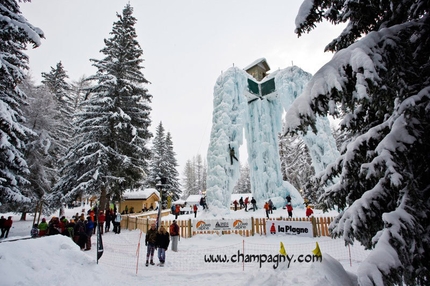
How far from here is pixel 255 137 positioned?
79.7 ft

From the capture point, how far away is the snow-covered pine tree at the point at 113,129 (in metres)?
14.2

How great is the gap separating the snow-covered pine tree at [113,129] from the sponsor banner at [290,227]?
30.4 ft

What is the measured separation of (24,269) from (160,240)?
405 cm

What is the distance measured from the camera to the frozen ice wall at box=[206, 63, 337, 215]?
62.6ft

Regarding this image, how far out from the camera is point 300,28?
132 inches

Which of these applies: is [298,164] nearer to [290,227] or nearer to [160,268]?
[290,227]

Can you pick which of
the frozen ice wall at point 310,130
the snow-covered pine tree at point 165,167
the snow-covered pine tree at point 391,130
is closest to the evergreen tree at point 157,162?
the snow-covered pine tree at point 165,167

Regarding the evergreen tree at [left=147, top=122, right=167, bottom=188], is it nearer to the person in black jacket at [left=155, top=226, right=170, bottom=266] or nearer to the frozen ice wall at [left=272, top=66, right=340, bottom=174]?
the frozen ice wall at [left=272, top=66, right=340, bottom=174]

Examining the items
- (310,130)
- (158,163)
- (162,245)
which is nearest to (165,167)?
(158,163)

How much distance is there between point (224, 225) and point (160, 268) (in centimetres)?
556

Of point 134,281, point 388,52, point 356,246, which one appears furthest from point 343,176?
point 356,246

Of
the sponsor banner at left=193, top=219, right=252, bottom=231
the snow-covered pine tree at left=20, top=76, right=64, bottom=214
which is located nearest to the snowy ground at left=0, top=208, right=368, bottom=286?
the sponsor banner at left=193, top=219, right=252, bottom=231

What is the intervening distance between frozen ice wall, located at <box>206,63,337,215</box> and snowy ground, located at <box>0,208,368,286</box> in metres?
8.77

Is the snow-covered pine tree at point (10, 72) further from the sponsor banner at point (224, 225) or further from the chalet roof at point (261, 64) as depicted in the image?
the chalet roof at point (261, 64)
